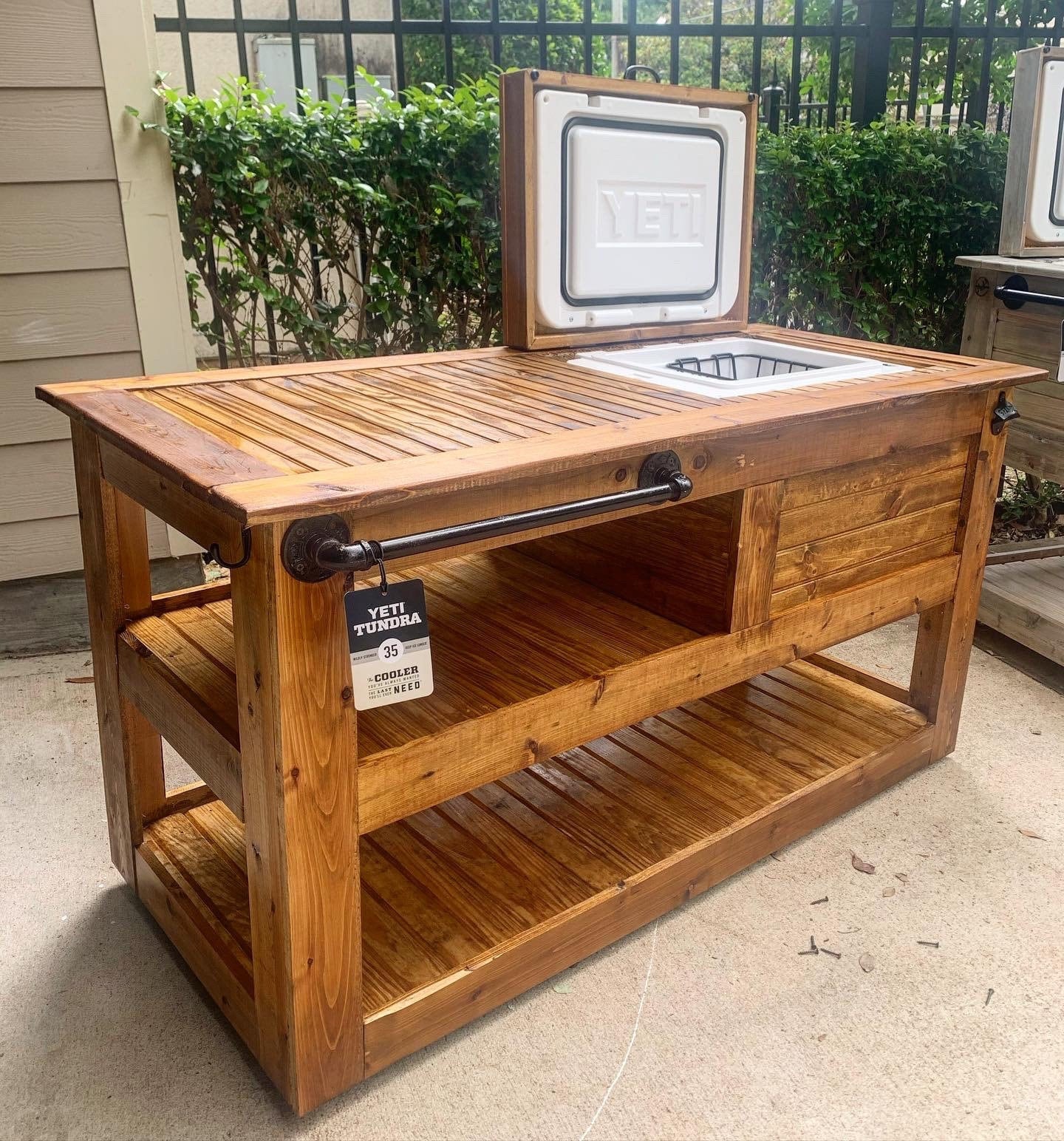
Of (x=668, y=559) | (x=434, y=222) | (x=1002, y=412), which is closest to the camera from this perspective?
(x=668, y=559)

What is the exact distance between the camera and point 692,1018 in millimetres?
1583

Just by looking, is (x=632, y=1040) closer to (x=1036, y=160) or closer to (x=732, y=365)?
(x=732, y=365)

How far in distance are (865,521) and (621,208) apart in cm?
81

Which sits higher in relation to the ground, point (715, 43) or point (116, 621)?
point (715, 43)

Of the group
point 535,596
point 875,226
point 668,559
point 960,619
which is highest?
point 875,226

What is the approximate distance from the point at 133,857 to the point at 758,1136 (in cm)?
113

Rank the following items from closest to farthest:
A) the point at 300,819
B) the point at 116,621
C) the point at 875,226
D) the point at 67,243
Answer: the point at 300,819, the point at 116,621, the point at 67,243, the point at 875,226

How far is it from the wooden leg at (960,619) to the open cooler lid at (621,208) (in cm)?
66

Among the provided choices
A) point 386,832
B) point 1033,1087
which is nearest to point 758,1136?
point 1033,1087

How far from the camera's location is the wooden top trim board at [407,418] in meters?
1.19

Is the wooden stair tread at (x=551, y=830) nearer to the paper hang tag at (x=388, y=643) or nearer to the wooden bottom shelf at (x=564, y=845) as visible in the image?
the wooden bottom shelf at (x=564, y=845)

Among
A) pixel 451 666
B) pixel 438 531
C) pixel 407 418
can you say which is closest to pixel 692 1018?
pixel 451 666

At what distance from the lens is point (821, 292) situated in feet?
12.2

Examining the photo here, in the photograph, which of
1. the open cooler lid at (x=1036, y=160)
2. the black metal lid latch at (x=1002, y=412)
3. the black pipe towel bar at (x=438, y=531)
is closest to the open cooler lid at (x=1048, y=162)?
the open cooler lid at (x=1036, y=160)
